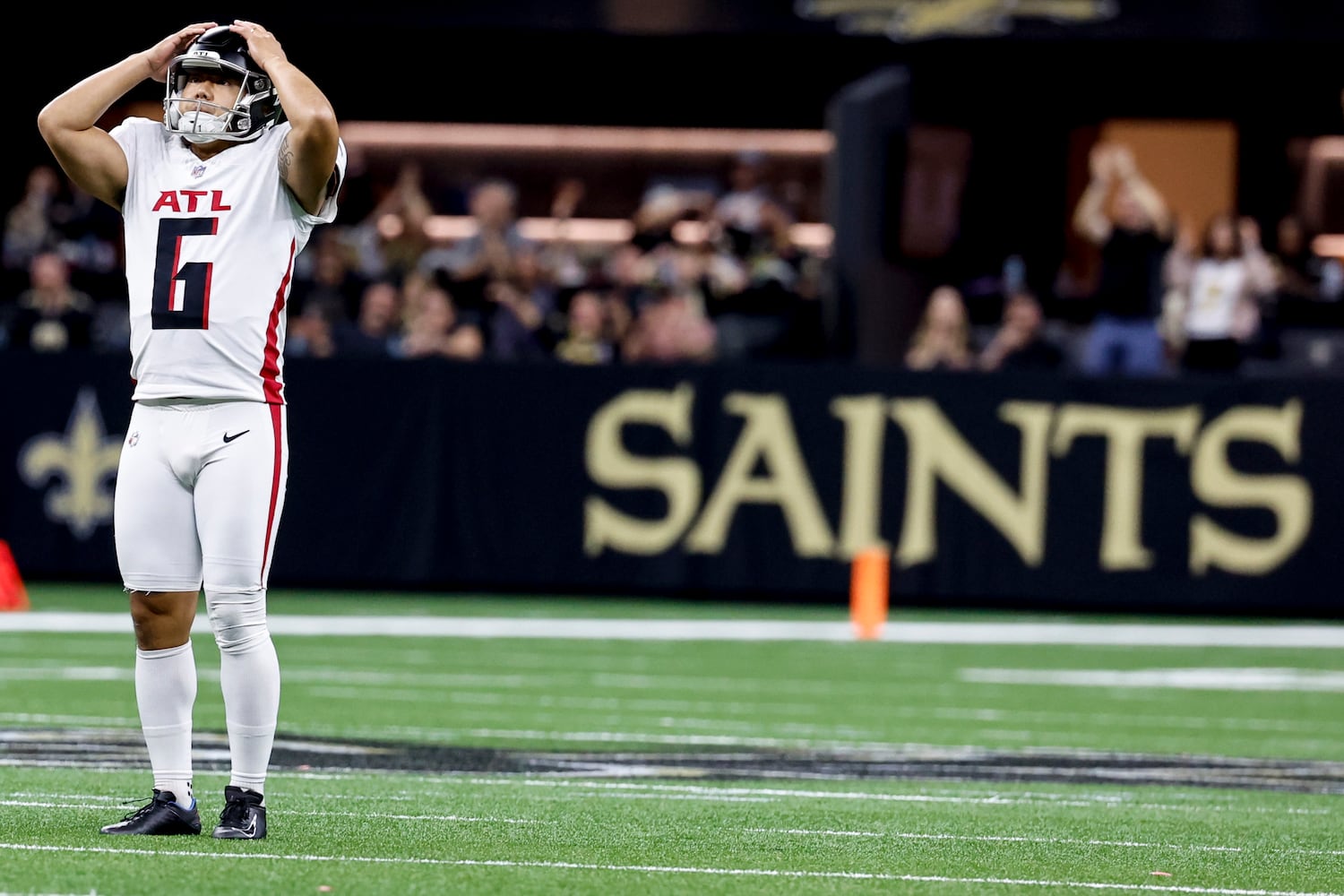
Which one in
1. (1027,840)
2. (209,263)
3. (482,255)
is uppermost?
(209,263)

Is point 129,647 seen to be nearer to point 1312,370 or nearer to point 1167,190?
point 1312,370

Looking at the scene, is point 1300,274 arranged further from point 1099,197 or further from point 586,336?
point 586,336

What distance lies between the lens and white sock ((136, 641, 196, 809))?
5824 mm

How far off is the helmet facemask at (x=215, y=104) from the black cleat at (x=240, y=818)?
1714mm

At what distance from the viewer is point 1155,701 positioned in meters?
11.7

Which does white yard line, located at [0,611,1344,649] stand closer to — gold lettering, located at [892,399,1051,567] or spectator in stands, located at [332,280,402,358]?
gold lettering, located at [892,399,1051,567]

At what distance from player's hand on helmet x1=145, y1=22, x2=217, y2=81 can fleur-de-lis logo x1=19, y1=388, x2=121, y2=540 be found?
10.3m

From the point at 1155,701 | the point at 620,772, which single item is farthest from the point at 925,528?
the point at 620,772

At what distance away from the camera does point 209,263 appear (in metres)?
5.82

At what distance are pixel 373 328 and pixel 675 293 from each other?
2.39 meters

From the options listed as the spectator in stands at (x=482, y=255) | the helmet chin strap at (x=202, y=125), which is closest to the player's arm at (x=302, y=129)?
the helmet chin strap at (x=202, y=125)

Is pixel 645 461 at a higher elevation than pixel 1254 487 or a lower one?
higher

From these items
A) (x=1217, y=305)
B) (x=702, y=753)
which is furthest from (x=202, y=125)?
(x=1217, y=305)

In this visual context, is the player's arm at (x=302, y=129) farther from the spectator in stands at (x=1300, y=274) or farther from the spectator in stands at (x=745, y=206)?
the spectator in stands at (x=1300, y=274)
